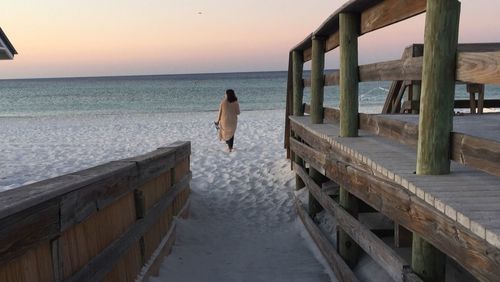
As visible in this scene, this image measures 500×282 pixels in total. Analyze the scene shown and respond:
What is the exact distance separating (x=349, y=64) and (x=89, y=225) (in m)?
2.64

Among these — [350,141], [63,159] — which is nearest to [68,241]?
[350,141]

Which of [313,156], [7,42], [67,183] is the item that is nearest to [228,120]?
[7,42]

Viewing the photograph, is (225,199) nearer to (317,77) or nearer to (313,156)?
(313,156)

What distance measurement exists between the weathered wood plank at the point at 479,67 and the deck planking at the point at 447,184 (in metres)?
0.57

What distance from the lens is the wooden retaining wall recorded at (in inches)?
88.4

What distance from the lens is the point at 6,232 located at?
2.08 metres

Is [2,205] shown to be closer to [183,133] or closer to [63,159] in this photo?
[63,159]

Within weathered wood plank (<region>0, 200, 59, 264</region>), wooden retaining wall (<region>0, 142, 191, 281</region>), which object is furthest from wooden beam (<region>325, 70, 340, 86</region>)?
weathered wood plank (<region>0, 200, 59, 264</region>)

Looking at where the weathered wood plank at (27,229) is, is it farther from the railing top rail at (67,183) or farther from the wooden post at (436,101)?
the wooden post at (436,101)

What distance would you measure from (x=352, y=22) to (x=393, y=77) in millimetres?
971

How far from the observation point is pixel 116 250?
3338mm

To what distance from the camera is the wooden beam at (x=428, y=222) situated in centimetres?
203

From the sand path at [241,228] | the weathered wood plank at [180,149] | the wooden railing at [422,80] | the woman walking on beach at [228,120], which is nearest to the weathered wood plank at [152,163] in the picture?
the weathered wood plank at [180,149]

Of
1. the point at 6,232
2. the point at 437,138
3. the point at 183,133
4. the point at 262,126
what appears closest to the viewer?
the point at 6,232
